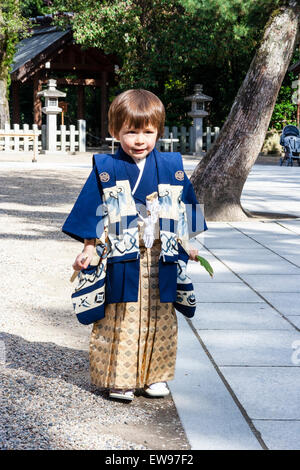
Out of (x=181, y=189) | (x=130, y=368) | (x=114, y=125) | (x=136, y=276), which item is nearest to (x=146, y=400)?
(x=130, y=368)

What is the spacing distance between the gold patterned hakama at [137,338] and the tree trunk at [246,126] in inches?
234

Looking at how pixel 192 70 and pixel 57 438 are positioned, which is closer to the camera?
pixel 57 438

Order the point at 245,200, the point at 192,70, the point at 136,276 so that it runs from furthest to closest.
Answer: the point at 192,70 → the point at 245,200 → the point at 136,276

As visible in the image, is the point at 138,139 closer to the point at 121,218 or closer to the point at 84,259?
the point at 121,218

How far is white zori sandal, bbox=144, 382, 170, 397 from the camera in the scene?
11.0ft

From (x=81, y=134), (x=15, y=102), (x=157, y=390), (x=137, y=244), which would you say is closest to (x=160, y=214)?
(x=137, y=244)

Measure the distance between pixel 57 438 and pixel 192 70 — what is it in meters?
24.3

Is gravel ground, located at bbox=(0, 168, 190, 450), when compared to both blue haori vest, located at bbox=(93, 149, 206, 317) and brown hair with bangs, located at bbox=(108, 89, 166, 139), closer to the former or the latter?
blue haori vest, located at bbox=(93, 149, 206, 317)

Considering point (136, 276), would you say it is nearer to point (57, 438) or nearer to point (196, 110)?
point (57, 438)

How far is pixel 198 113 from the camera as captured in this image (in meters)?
24.1

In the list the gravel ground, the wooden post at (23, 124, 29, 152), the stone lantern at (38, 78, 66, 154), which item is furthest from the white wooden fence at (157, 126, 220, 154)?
the gravel ground

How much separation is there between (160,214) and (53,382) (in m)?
1.01

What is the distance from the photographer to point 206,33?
22359 mm

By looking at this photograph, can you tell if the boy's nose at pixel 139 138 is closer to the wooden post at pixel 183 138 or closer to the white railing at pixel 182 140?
the white railing at pixel 182 140
